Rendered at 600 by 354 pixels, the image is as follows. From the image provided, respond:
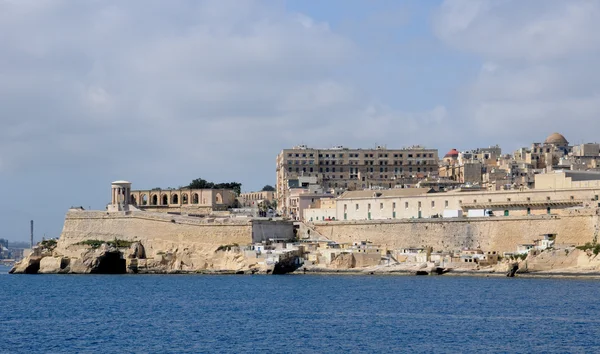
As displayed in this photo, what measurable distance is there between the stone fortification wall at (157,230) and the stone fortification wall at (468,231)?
6.36m

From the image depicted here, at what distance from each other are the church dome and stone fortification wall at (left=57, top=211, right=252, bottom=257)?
50074 millimetres

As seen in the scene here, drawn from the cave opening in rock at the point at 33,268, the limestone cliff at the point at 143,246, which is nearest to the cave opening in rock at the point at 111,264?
the limestone cliff at the point at 143,246

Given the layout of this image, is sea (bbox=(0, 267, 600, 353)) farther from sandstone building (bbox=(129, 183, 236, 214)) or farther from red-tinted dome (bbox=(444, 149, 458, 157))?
red-tinted dome (bbox=(444, 149, 458, 157))

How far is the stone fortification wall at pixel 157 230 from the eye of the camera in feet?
249

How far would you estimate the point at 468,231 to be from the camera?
228ft

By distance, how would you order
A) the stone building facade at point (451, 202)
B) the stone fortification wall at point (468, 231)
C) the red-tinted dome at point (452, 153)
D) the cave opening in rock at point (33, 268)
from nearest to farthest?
the stone fortification wall at point (468, 231) → the stone building facade at point (451, 202) → the cave opening in rock at point (33, 268) → the red-tinted dome at point (452, 153)

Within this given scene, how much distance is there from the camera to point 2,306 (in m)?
51.2

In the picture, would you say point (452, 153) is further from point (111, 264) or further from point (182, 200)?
point (111, 264)

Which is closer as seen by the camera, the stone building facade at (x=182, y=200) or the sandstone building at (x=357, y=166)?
the stone building facade at (x=182, y=200)

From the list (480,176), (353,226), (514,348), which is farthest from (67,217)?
(514,348)

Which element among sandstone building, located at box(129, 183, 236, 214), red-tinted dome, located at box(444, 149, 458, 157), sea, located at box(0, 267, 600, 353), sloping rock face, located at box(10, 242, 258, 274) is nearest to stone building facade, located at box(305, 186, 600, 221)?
sea, located at box(0, 267, 600, 353)

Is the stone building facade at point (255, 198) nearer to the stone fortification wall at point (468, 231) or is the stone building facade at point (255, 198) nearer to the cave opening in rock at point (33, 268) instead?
the cave opening in rock at point (33, 268)

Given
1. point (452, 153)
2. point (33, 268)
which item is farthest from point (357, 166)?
point (33, 268)

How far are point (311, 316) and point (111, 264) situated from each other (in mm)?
37769
